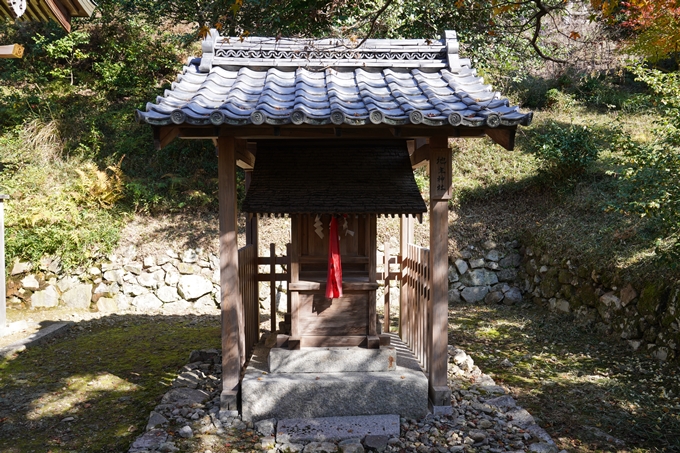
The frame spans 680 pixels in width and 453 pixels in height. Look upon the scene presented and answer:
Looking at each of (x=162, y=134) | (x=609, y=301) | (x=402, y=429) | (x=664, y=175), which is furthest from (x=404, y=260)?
(x=609, y=301)

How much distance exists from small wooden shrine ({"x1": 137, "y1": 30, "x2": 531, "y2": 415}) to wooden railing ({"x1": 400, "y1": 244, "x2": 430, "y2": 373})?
0.03m

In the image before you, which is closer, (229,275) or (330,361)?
(229,275)

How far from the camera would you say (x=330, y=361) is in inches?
210

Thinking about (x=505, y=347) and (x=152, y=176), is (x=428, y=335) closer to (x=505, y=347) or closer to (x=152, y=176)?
(x=505, y=347)

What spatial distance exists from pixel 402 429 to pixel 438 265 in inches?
62.3

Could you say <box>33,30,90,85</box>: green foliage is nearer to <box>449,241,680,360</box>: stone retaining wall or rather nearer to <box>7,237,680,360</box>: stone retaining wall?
<box>7,237,680,360</box>: stone retaining wall

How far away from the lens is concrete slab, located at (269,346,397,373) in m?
5.32

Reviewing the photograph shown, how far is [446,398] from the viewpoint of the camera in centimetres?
516

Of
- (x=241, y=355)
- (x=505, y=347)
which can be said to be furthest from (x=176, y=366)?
(x=505, y=347)

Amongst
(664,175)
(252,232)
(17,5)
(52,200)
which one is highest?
(17,5)

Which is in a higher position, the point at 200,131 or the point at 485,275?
the point at 200,131

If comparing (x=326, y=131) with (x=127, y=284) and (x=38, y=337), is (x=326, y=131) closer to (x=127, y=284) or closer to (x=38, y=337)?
(x=38, y=337)

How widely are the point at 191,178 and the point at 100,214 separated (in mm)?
2344

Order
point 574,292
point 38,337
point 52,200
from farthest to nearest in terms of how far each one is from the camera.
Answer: point 52,200
point 574,292
point 38,337
